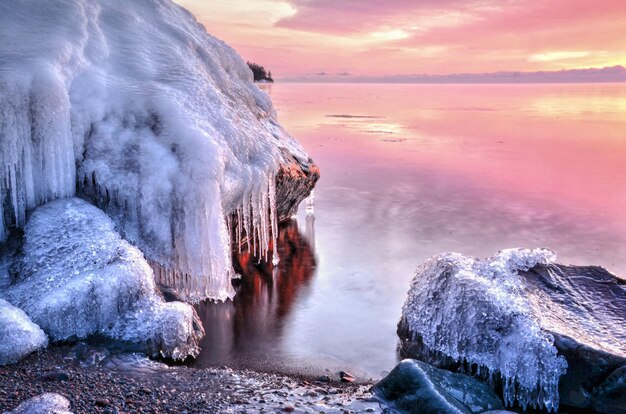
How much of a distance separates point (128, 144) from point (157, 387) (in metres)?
3.64

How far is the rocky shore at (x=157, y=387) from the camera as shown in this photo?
176 inches

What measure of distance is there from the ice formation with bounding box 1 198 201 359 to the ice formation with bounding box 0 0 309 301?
574 millimetres

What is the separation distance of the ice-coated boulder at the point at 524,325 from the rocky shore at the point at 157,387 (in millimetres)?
1076

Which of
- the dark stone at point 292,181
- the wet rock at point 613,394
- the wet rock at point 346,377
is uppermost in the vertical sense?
the dark stone at point 292,181

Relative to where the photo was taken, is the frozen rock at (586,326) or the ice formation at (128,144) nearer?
the frozen rock at (586,326)

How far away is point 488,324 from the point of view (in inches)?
218

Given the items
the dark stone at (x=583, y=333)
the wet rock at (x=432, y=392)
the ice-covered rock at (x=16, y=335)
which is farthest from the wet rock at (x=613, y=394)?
the ice-covered rock at (x=16, y=335)

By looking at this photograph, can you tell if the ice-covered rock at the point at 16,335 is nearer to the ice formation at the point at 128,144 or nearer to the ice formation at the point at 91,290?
the ice formation at the point at 91,290

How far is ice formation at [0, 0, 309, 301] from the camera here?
6.80 m

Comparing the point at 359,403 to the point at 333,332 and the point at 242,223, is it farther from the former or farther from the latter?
the point at 242,223

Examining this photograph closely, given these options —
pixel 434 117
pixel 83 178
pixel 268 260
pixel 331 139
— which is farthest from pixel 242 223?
pixel 434 117

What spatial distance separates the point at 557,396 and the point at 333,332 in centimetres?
252

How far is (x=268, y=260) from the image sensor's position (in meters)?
8.92

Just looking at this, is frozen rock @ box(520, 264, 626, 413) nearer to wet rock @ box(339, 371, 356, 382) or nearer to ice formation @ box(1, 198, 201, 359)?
wet rock @ box(339, 371, 356, 382)
